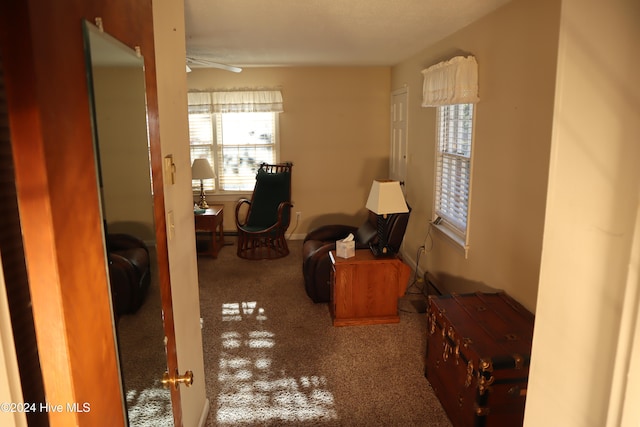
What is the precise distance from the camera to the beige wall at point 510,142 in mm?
2459

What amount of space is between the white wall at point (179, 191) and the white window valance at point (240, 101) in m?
3.85

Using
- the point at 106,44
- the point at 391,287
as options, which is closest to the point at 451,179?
the point at 391,287

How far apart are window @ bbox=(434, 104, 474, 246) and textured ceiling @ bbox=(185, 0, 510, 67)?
675 mm

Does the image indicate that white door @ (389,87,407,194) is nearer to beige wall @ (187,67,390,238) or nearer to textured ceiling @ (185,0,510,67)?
beige wall @ (187,67,390,238)

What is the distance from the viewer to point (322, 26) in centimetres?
336

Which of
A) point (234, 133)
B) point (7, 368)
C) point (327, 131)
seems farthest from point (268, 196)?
point (7, 368)

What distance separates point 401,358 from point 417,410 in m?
0.58

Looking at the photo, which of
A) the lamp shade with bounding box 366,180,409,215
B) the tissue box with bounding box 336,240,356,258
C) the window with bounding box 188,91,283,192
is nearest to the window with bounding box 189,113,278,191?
the window with bounding box 188,91,283,192

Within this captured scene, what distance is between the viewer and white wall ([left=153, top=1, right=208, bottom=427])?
5.82ft

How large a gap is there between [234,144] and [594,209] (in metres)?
5.80

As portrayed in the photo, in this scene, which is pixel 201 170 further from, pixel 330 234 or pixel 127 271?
pixel 127 271

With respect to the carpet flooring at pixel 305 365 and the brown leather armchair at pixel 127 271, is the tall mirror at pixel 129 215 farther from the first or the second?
the carpet flooring at pixel 305 365

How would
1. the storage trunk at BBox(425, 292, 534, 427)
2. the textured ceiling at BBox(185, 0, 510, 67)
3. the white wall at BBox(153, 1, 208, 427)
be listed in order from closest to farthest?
1. the white wall at BBox(153, 1, 208, 427)
2. the storage trunk at BBox(425, 292, 534, 427)
3. the textured ceiling at BBox(185, 0, 510, 67)

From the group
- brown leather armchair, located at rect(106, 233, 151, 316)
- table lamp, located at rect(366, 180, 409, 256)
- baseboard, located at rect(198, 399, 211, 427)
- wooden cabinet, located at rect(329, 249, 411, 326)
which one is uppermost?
brown leather armchair, located at rect(106, 233, 151, 316)
